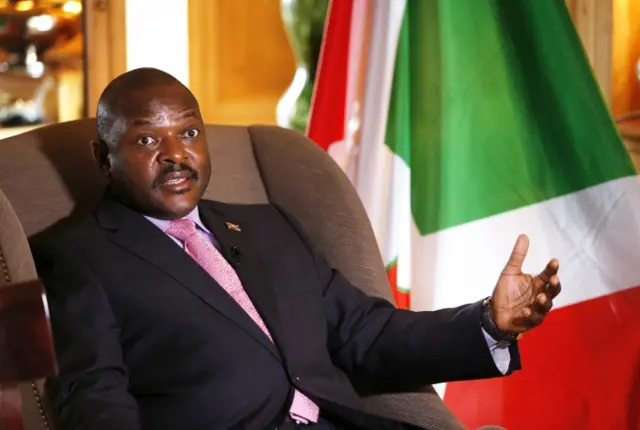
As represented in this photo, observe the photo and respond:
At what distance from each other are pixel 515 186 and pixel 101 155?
96cm

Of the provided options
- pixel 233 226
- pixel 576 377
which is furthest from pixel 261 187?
pixel 576 377

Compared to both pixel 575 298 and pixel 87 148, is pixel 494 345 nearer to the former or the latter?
pixel 575 298

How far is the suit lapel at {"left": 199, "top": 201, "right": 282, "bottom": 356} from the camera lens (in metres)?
1.53

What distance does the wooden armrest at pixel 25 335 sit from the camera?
2.91 ft

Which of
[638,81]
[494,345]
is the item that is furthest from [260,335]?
[638,81]

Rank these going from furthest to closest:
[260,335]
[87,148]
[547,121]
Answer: [547,121], [87,148], [260,335]

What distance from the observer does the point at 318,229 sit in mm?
1791

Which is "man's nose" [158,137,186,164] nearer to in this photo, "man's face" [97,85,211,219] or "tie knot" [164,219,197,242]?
"man's face" [97,85,211,219]

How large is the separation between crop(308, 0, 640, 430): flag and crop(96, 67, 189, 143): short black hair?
703 mm

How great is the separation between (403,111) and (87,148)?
2.46 feet

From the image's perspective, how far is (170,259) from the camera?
4.85 feet

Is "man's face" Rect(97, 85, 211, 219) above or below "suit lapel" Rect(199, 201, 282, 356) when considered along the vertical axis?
above

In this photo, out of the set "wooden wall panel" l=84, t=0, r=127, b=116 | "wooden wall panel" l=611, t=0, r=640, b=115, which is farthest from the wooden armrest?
"wooden wall panel" l=84, t=0, r=127, b=116

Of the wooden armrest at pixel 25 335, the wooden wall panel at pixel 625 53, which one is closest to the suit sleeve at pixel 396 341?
the wooden armrest at pixel 25 335
